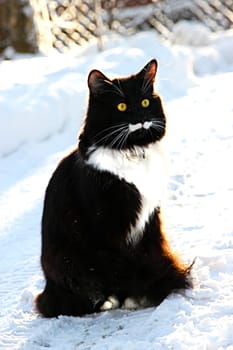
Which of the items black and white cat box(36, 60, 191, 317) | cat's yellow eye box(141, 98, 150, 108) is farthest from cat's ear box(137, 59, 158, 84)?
cat's yellow eye box(141, 98, 150, 108)

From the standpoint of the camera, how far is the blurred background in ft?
31.4

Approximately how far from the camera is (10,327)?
3.09 meters

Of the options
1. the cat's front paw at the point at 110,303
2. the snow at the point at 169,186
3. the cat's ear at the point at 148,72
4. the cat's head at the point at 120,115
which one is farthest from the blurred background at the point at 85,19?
the cat's front paw at the point at 110,303

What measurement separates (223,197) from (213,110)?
2.32 m

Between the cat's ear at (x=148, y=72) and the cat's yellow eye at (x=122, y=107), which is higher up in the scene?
the cat's ear at (x=148, y=72)

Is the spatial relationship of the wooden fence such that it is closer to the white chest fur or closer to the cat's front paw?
the white chest fur

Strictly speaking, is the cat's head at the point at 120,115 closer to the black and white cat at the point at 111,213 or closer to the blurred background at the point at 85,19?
the black and white cat at the point at 111,213

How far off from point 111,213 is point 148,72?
691mm

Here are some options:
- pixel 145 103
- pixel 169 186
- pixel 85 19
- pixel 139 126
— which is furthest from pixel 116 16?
pixel 139 126

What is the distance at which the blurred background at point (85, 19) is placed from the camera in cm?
958

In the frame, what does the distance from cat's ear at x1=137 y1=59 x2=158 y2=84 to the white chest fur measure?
0.31m

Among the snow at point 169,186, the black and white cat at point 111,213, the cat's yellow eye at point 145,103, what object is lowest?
the snow at point 169,186

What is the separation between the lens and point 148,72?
3154mm

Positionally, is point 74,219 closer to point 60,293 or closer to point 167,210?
point 60,293
